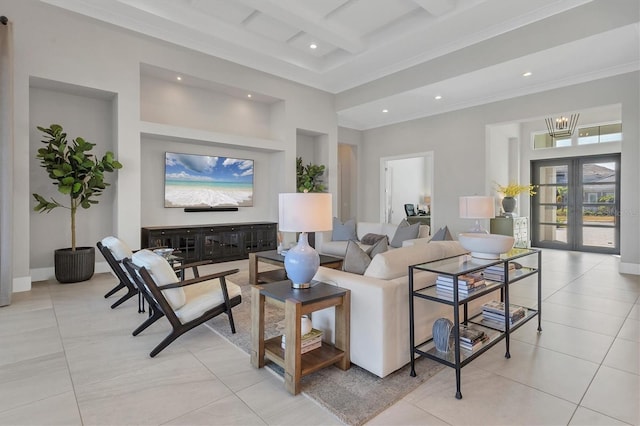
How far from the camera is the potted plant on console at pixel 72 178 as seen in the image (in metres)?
4.43

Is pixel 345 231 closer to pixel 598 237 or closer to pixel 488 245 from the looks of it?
pixel 488 245

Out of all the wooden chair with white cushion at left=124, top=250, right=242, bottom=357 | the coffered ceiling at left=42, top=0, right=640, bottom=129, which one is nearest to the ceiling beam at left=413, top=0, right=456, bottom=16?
the coffered ceiling at left=42, top=0, right=640, bottom=129

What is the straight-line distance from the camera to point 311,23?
4957mm

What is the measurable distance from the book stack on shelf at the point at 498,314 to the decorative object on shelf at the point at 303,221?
5.08ft

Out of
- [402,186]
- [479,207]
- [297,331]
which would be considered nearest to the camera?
[297,331]

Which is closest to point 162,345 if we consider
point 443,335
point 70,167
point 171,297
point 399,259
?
point 171,297

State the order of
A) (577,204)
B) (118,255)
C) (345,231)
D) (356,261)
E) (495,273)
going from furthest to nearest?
(577,204)
(345,231)
(118,255)
(356,261)
(495,273)

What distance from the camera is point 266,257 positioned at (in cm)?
449

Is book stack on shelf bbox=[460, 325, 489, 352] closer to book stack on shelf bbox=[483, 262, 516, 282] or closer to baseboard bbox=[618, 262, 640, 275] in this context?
book stack on shelf bbox=[483, 262, 516, 282]

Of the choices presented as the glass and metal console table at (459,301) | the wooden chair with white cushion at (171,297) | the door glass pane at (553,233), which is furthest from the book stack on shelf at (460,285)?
the door glass pane at (553,233)

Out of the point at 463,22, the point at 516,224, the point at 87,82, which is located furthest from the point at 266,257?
the point at 516,224

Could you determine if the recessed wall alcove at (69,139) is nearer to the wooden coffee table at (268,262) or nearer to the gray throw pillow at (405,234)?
the wooden coffee table at (268,262)

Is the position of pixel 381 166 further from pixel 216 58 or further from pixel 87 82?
pixel 87 82

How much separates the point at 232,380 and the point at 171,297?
0.89 metres
